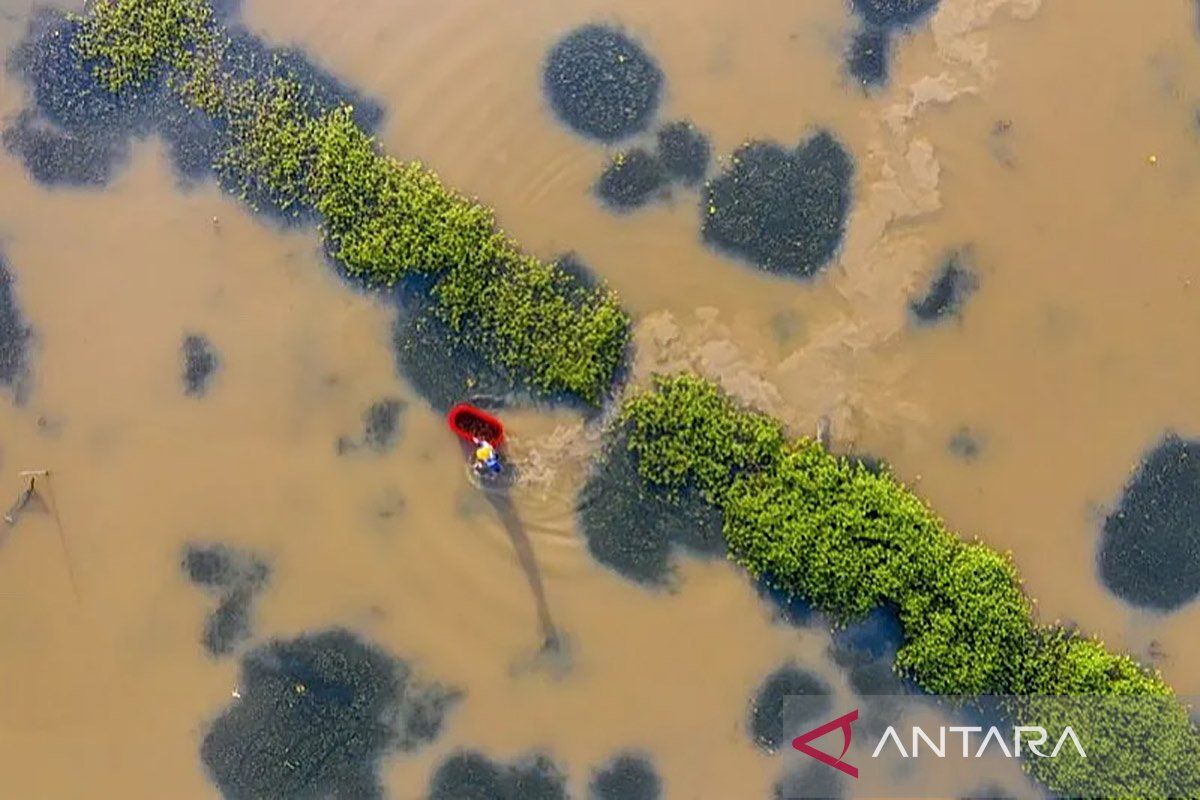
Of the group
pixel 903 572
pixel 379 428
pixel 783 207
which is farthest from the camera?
pixel 379 428

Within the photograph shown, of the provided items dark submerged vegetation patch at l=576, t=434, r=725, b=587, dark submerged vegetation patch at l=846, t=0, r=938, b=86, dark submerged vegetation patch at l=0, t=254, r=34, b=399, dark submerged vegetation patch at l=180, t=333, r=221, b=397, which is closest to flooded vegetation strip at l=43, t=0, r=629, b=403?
dark submerged vegetation patch at l=576, t=434, r=725, b=587

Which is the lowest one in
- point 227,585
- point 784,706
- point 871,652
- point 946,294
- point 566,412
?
point 227,585

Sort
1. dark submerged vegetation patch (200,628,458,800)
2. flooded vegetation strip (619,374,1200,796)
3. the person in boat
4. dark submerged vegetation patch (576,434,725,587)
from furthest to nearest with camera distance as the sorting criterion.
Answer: dark submerged vegetation patch (200,628,458,800) < dark submerged vegetation patch (576,434,725,587) < the person in boat < flooded vegetation strip (619,374,1200,796)

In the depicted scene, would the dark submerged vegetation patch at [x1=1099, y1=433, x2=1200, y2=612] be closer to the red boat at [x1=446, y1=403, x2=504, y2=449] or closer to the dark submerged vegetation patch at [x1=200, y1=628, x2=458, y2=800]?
the red boat at [x1=446, y1=403, x2=504, y2=449]

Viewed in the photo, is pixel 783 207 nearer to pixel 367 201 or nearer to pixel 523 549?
pixel 367 201

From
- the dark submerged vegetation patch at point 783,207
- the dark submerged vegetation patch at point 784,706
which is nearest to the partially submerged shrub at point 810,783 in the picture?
the dark submerged vegetation patch at point 784,706

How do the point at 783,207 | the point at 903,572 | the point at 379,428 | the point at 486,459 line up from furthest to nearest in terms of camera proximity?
the point at 379,428, the point at 783,207, the point at 486,459, the point at 903,572

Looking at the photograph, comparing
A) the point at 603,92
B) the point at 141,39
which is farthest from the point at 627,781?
the point at 141,39

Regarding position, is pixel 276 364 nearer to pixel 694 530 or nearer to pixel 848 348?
pixel 694 530

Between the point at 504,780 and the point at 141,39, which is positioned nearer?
the point at 504,780
